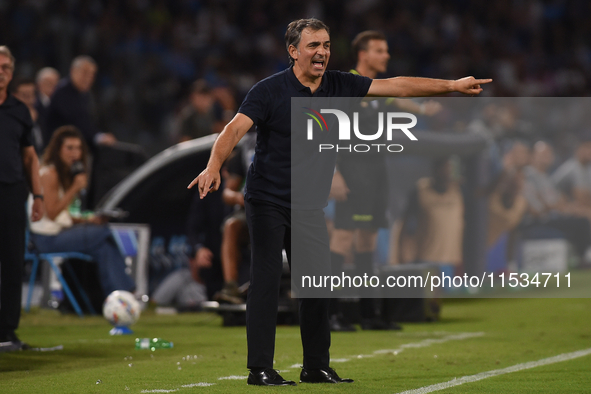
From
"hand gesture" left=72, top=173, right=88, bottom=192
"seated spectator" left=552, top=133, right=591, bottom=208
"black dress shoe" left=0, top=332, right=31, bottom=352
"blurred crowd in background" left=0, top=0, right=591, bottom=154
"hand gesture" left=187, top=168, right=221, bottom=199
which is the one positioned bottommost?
"black dress shoe" left=0, top=332, right=31, bottom=352

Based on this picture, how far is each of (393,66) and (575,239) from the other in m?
6.84

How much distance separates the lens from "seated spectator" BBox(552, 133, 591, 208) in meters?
15.5

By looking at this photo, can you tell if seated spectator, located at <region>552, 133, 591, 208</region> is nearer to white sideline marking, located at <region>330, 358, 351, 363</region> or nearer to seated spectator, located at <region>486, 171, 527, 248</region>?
seated spectator, located at <region>486, 171, 527, 248</region>

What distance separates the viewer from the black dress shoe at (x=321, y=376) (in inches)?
191

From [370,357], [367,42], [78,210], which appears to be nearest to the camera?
[370,357]

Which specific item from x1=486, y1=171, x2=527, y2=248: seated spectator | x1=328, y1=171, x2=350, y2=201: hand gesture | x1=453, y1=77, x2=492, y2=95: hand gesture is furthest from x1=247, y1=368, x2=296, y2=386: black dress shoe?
x1=486, y1=171, x2=527, y2=248: seated spectator

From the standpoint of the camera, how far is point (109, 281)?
30.0 feet

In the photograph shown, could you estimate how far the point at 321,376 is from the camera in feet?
15.9

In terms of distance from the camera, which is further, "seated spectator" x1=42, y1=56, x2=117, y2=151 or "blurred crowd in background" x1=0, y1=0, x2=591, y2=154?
"blurred crowd in background" x1=0, y1=0, x2=591, y2=154

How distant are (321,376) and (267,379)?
13.5 inches

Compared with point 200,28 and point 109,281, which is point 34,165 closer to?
point 109,281

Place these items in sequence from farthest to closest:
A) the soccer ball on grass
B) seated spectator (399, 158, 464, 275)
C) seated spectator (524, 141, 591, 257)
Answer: seated spectator (524, 141, 591, 257) < seated spectator (399, 158, 464, 275) < the soccer ball on grass

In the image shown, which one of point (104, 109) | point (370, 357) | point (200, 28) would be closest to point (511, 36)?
point (200, 28)

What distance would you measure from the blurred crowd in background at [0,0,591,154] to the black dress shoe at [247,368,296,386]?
759 cm
